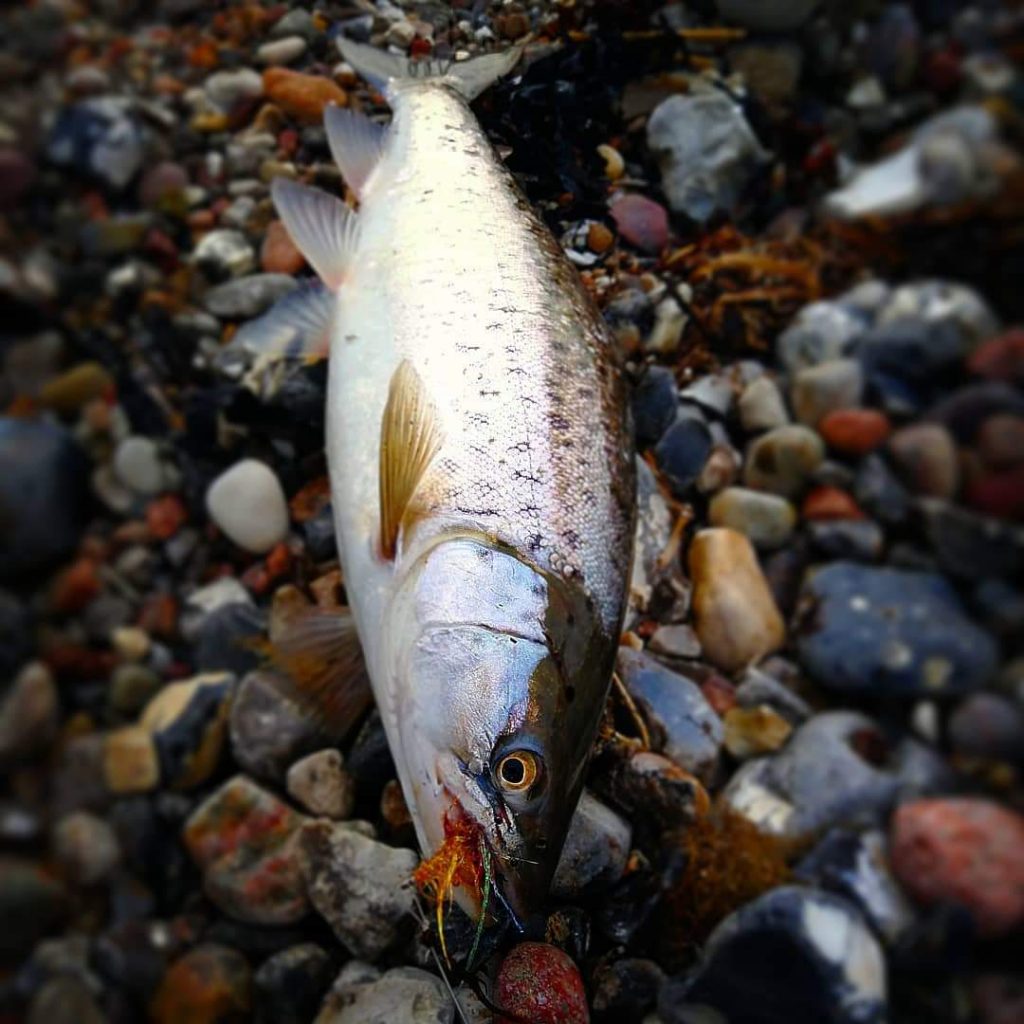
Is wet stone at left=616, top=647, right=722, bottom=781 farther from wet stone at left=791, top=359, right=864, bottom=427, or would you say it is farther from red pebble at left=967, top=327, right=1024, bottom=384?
red pebble at left=967, top=327, right=1024, bottom=384

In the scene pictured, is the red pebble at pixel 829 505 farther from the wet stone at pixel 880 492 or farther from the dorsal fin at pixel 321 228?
the dorsal fin at pixel 321 228

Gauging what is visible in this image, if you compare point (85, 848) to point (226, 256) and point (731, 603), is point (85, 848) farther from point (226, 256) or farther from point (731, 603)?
point (226, 256)

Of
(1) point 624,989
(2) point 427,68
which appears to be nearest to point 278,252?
(2) point 427,68

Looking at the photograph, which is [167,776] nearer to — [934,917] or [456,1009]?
[456,1009]

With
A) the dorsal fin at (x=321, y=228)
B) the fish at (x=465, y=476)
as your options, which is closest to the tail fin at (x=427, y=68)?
the fish at (x=465, y=476)

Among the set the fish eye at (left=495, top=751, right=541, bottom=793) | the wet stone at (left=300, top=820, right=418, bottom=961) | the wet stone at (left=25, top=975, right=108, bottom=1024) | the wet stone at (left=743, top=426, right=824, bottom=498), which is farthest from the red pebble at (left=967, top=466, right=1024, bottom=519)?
the wet stone at (left=25, top=975, right=108, bottom=1024)

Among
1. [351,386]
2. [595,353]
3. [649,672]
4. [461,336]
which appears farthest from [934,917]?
[351,386]

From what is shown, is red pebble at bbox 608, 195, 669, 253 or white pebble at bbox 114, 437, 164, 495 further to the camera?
white pebble at bbox 114, 437, 164, 495
